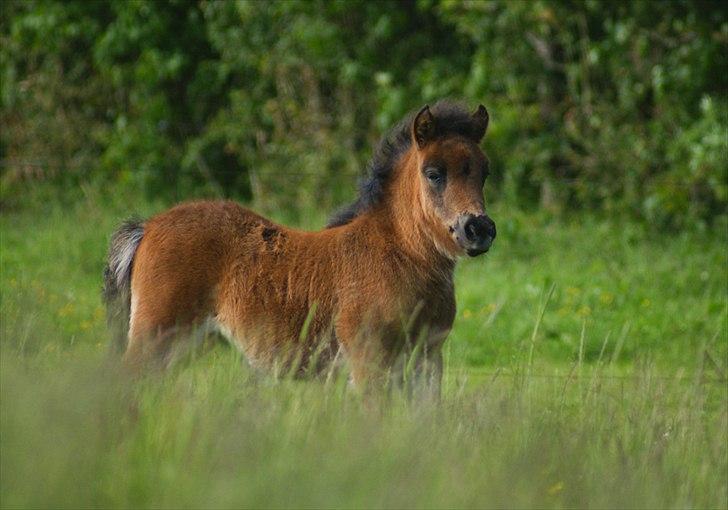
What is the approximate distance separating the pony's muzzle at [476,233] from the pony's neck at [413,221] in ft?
0.92

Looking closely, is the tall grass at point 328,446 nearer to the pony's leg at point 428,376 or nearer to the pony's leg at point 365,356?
the pony's leg at point 428,376

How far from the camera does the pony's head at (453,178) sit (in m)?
6.58

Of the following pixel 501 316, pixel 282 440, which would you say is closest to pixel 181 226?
pixel 282 440

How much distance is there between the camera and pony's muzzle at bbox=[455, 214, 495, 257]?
257 inches

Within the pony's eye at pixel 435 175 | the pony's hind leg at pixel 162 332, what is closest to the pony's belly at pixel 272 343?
the pony's hind leg at pixel 162 332

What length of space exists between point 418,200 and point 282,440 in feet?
8.69

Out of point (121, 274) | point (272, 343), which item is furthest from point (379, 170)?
point (121, 274)

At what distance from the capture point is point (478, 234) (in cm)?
655

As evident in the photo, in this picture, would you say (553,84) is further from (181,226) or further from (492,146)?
(181,226)

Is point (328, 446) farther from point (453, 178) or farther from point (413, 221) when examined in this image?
point (413, 221)

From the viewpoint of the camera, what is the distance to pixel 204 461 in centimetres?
419

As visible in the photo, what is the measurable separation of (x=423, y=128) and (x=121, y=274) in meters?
1.70

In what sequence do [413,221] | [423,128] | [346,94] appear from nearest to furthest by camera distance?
[423,128] < [413,221] < [346,94]

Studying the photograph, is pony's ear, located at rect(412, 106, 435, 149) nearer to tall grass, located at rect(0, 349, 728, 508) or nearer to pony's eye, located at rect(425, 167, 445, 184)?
pony's eye, located at rect(425, 167, 445, 184)
